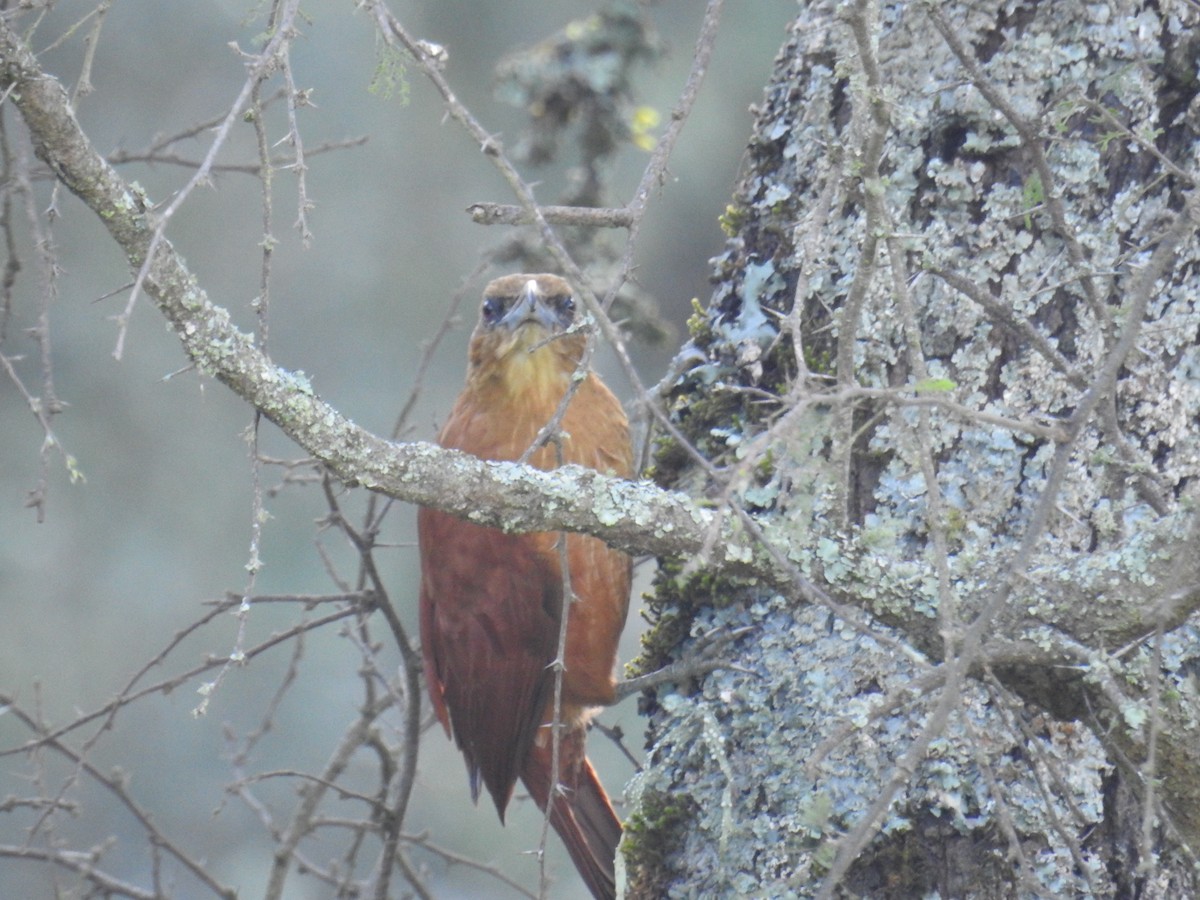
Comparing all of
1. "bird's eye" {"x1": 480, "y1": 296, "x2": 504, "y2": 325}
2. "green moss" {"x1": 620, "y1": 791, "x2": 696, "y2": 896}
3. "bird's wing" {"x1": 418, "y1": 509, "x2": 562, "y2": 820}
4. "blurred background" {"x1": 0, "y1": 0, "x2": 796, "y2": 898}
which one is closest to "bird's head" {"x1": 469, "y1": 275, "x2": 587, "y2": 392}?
"bird's eye" {"x1": 480, "y1": 296, "x2": 504, "y2": 325}

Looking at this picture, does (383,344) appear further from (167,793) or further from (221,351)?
(221,351)

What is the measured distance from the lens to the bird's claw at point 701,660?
2.70m

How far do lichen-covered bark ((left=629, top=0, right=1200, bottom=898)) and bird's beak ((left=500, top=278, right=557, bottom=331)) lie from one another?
0.79 m

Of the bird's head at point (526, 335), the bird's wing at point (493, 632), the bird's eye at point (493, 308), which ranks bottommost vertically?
the bird's wing at point (493, 632)

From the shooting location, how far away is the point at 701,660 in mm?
2754

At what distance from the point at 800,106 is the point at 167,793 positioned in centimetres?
661

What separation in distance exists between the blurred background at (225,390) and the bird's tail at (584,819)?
4002 millimetres

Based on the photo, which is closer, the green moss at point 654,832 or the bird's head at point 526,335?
the green moss at point 654,832

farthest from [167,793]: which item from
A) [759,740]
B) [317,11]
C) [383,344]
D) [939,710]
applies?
[939,710]

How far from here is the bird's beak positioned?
3.60 metres

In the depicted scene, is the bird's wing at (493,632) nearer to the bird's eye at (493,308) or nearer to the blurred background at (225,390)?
the bird's eye at (493,308)

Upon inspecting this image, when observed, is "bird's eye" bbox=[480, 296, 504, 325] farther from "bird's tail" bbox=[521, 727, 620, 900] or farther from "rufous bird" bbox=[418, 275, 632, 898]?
"bird's tail" bbox=[521, 727, 620, 900]

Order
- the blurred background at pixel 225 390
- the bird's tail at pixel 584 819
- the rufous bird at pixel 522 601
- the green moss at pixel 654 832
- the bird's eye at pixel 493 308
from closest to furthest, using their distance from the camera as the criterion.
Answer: the green moss at pixel 654 832 < the bird's tail at pixel 584 819 < the rufous bird at pixel 522 601 < the bird's eye at pixel 493 308 < the blurred background at pixel 225 390

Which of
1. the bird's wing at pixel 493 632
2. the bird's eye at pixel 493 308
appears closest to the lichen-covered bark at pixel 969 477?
the bird's wing at pixel 493 632
